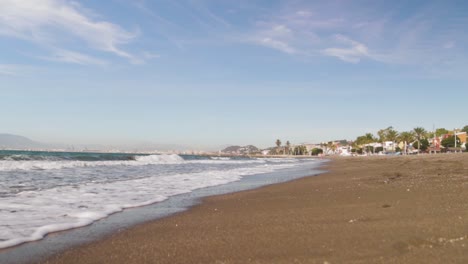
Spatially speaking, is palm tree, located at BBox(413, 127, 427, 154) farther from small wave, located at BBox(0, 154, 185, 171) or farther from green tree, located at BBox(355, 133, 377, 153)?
small wave, located at BBox(0, 154, 185, 171)

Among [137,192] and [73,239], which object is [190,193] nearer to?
[137,192]

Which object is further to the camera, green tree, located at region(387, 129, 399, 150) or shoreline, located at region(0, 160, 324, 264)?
green tree, located at region(387, 129, 399, 150)

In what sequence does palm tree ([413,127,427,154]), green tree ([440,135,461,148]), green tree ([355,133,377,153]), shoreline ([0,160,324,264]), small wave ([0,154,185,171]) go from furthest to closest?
green tree ([355,133,377,153]) < palm tree ([413,127,427,154]) < green tree ([440,135,461,148]) < small wave ([0,154,185,171]) < shoreline ([0,160,324,264])

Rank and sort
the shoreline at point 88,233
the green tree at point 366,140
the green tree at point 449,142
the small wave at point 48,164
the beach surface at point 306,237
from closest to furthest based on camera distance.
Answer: the beach surface at point 306,237 → the shoreline at point 88,233 → the small wave at point 48,164 → the green tree at point 449,142 → the green tree at point 366,140

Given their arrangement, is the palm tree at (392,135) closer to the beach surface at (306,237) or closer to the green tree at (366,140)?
the green tree at (366,140)

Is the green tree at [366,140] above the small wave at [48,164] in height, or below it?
above

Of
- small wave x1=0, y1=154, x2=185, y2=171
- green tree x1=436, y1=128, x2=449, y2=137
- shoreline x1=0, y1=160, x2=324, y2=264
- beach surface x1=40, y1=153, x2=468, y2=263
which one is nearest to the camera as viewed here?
beach surface x1=40, y1=153, x2=468, y2=263

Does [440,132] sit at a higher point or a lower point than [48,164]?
higher

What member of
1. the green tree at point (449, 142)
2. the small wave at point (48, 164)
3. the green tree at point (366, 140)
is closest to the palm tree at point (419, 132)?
the green tree at point (449, 142)

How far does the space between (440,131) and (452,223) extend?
427ft

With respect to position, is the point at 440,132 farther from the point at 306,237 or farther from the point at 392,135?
the point at 306,237

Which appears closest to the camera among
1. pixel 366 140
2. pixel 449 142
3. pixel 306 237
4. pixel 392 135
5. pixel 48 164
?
pixel 306 237

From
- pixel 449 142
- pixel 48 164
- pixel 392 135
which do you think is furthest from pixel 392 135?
pixel 48 164

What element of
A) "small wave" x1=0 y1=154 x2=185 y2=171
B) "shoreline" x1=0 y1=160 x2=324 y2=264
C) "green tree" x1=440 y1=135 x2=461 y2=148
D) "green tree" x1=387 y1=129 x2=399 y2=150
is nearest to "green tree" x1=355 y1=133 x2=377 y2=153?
"green tree" x1=387 y1=129 x2=399 y2=150
